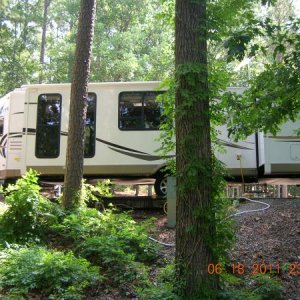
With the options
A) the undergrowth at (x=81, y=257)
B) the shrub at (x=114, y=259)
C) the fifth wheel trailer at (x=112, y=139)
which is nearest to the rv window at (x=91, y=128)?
the fifth wheel trailer at (x=112, y=139)

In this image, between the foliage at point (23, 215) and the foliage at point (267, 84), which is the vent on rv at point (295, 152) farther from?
the foliage at point (23, 215)

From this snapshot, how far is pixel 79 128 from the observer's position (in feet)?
25.9

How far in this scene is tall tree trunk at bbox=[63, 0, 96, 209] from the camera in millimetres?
7694

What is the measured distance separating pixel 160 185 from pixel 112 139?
1.60 meters

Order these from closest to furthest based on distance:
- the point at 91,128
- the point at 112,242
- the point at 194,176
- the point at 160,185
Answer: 1. the point at 194,176
2. the point at 112,242
3. the point at 160,185
4. the point at 91,128

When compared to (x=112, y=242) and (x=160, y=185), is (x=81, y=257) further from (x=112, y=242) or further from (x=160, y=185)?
(x=160, y=185)

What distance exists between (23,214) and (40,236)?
0.44 meters

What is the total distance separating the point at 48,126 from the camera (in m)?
10.4

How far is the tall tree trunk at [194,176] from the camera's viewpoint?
418 centimetres

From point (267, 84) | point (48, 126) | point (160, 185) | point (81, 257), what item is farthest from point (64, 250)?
point (48, 126)

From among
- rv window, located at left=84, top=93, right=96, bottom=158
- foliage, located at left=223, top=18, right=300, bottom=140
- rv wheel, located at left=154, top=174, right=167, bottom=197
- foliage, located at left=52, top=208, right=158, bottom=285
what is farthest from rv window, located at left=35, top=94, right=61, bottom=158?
foliage, located at left=223, top=18, right=300, bottom=140

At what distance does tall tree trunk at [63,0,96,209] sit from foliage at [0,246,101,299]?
232 centimetres

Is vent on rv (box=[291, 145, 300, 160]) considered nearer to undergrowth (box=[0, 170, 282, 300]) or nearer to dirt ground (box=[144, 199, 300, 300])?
dirt ground (box=[144, 199, 300, 300])

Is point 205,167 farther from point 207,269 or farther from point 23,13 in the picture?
point 23,13
